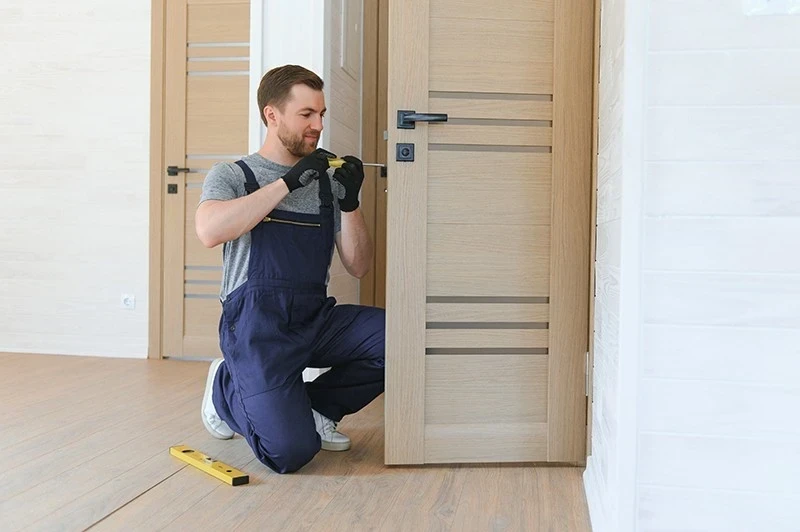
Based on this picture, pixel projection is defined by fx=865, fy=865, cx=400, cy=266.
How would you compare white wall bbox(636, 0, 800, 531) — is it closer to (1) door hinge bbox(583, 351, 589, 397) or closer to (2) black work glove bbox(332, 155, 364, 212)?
(1) door hinge bbox(583, 351, 589, 397)

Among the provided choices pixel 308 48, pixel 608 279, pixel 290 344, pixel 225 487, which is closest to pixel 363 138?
pixel 308 48

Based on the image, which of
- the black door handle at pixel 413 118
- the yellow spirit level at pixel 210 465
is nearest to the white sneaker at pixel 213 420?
the yellow spirit level at pixel 210 465

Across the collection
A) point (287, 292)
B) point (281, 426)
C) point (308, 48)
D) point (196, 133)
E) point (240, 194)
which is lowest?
point (281, 426)

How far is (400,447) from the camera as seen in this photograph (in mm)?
2416

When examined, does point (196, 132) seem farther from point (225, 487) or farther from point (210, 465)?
point (225, 487)

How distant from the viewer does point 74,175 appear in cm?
473

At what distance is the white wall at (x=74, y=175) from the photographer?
465 centimetres

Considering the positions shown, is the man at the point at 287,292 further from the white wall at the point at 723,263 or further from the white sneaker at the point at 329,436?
the white wall at the point at 723,263

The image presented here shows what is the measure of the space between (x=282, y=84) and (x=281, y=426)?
1008mm

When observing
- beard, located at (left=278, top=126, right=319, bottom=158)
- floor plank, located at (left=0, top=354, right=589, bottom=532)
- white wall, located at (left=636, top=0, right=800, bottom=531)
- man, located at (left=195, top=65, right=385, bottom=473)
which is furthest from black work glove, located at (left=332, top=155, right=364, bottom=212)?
white wall, located at (left=636, top=0, right=800, bottom=531)

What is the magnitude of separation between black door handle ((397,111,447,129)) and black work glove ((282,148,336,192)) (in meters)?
0.25

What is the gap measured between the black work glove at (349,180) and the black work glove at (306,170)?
2.1 inches

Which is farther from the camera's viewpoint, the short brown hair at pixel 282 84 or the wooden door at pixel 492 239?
the short brown hair at pixel 282 84

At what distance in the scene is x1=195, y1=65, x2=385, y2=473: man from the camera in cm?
239
